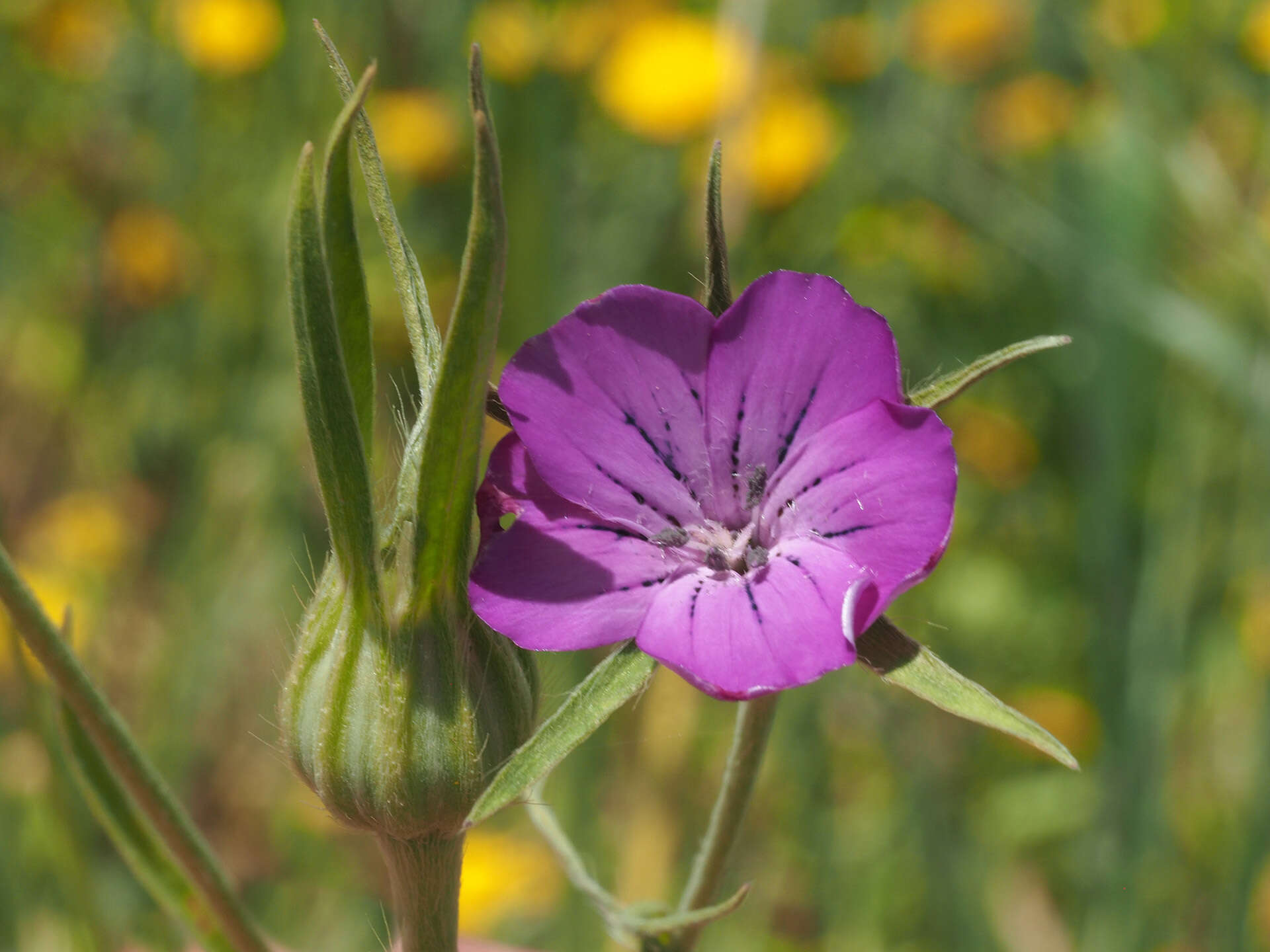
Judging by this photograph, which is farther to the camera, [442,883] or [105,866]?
[105,866]

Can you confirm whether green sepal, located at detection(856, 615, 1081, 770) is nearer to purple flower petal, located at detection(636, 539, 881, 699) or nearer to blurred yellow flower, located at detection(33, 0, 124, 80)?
purple flower petal, located at detection(636, 539, 881, 699)

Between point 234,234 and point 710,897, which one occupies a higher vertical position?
→ point 710,897

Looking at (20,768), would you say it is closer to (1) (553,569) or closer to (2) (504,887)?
(2) (504,887)

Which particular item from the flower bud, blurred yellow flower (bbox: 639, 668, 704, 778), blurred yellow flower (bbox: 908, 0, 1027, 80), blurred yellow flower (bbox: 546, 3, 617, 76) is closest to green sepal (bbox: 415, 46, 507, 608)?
the flower bud

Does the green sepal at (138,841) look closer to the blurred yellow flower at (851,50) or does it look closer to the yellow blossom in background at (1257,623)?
the yellow blossom in background at (1257,623)

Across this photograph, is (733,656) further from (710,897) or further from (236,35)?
(236,35)

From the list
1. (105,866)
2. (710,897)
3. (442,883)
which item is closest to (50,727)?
(442,883)

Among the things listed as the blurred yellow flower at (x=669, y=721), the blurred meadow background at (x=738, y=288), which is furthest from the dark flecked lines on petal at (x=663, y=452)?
the blurred yellow flower at (x=669, y=721)
